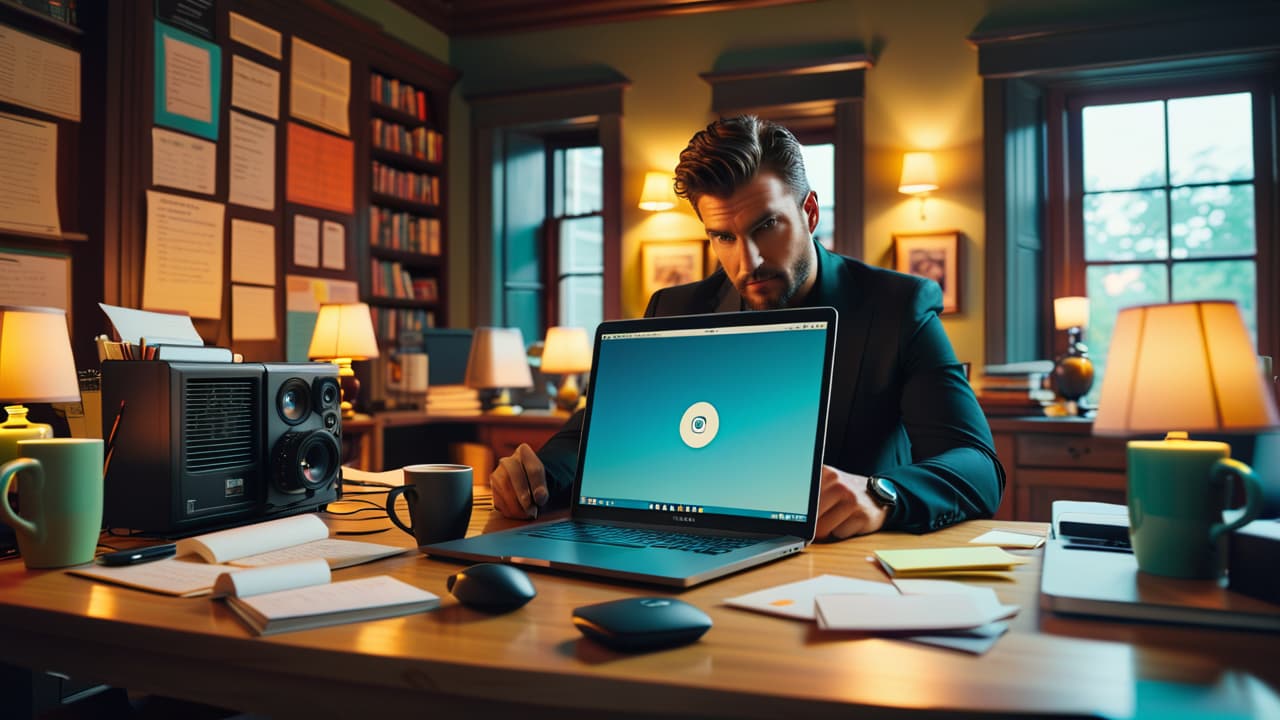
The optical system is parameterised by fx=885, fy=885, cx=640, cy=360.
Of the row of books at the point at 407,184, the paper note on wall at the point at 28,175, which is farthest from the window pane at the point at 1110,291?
the paper note on wall at the point at 28,175

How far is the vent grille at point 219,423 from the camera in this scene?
1126 mm

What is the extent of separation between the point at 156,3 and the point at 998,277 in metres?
3.58

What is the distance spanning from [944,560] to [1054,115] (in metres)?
3.73

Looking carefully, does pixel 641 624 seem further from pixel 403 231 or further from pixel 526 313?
pixel 526 313

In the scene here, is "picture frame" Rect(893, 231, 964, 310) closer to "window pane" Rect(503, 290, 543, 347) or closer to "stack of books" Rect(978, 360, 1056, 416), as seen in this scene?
"stack of books" Rect(978, 360, 1056, 416)

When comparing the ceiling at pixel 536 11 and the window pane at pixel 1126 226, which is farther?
the ceiling at pixel 536 11

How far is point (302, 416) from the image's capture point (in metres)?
1.31

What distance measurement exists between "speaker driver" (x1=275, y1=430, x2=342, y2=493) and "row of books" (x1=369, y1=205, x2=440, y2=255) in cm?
326

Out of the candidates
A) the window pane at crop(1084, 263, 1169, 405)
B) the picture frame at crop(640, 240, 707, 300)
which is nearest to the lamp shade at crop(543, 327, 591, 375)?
the picture frame at crop(640, 240, 707, 300)

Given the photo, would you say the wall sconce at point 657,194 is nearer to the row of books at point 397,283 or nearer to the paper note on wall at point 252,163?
the row of books at point 397,283

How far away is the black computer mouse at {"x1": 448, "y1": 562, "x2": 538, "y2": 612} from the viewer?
75 cm

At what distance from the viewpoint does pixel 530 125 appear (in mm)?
4797

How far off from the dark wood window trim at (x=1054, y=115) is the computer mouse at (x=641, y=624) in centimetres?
363

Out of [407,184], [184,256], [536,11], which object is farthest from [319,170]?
[536,11]
